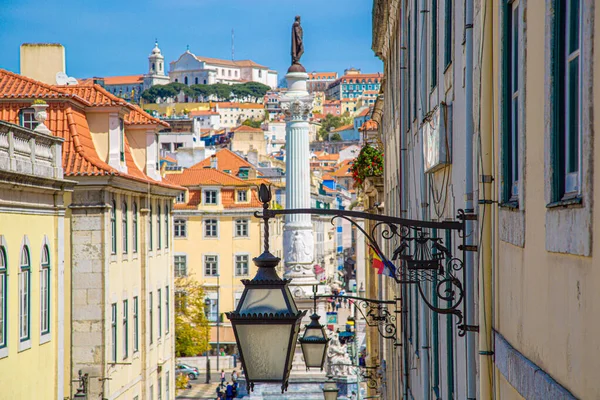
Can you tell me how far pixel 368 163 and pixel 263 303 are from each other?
75.4 ft

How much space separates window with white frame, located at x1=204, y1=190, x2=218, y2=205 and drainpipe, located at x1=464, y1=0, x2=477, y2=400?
A: 188 ft

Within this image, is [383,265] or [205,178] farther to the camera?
[205,178]

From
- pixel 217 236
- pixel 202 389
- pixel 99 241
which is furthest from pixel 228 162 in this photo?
pixel 99 241

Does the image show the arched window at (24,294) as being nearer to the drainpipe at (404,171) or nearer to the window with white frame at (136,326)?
the drainpipe at (404,171)

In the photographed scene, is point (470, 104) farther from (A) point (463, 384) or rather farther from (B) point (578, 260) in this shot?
(B) point (578, 260)

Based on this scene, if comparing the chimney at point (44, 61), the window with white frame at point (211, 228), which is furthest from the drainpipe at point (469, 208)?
the window with white frame at point (211, 228)

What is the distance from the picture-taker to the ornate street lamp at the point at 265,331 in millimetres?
5523

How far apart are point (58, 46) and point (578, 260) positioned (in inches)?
1075

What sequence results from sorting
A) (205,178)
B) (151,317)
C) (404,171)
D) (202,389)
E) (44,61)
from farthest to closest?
(205,178) < (202,389) < (44,61) < (151,317) < (404,171)

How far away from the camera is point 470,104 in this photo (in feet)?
21.3

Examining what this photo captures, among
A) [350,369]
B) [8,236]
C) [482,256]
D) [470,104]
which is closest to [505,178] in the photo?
[482,256]

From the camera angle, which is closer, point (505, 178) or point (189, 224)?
point (505, 178)

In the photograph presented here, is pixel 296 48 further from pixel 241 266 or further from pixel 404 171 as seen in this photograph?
pixel 404 171

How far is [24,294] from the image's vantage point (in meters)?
17.5
